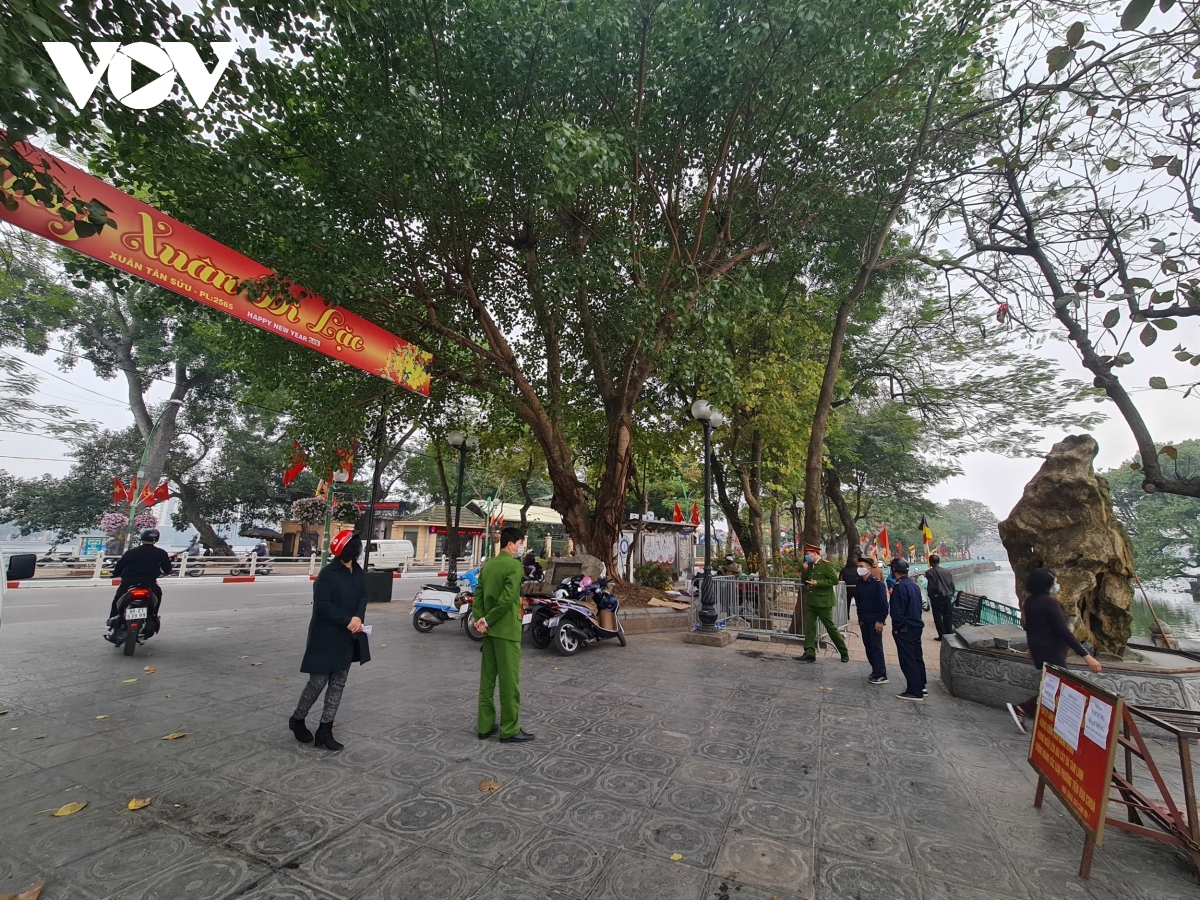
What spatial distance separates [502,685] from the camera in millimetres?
4781

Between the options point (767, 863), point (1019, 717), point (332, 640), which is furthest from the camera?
point (1019, 717)

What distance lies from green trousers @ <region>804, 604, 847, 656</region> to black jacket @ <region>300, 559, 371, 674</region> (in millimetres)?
6888

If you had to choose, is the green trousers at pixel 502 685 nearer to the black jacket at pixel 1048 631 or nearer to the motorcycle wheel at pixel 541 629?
the motorcycle wheel at pixel 541 629

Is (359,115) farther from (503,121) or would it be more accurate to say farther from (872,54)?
(872,54)

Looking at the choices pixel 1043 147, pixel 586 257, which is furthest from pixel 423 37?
pixel 1043 147

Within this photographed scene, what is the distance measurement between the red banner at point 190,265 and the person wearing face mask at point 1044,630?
8.57 metres

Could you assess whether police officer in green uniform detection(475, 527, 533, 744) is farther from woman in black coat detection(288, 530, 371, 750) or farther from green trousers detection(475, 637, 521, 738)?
woman in black coat detection(288, 530, 371, 750)

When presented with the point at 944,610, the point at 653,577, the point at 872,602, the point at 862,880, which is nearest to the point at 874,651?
the point at 872,602

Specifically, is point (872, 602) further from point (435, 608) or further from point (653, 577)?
point (653, 577)

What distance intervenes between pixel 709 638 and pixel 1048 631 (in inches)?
227

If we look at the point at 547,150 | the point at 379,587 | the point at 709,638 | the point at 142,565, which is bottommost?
the point at 709,638

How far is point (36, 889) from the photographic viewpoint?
253 centimetres

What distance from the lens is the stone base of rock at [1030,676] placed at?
5625 millimetres

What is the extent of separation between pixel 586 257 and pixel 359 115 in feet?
13.3
